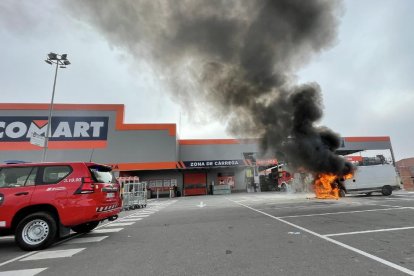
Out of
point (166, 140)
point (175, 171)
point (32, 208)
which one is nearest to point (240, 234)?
point (32, 208)

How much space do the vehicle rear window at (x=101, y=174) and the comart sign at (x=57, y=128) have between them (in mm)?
24444

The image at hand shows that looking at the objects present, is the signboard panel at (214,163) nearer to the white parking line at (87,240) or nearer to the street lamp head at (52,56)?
the street lamp head at (52,56)

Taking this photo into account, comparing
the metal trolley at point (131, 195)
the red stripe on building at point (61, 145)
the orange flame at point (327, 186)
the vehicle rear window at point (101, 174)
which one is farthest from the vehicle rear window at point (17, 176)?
the red stripe on building at point (61, 145)

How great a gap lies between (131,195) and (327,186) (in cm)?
1259

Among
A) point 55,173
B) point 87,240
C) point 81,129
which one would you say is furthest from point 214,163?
point 55,173

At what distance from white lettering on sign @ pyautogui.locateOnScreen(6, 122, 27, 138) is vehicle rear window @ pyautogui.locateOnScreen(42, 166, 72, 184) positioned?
2880 centimetres

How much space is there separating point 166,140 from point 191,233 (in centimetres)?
2398

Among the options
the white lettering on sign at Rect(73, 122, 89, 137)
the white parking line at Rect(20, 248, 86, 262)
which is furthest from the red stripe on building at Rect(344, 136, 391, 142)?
the white parking line at Rect(20, 248, 86, 262)

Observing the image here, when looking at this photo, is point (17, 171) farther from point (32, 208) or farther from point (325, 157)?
point (325, 157)

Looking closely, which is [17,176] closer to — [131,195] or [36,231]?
[36,231]

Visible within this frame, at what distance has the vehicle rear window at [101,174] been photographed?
6428mm

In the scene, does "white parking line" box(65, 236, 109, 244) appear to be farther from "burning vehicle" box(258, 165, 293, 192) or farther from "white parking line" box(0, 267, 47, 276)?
"burning vehicle" box(258, 165, 293, 192)

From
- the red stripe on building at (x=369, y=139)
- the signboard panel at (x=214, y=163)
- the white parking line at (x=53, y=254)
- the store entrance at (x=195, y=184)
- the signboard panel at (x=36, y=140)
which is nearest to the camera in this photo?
the white parking line at (x=53, y=254)

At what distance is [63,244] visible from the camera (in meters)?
6.25
